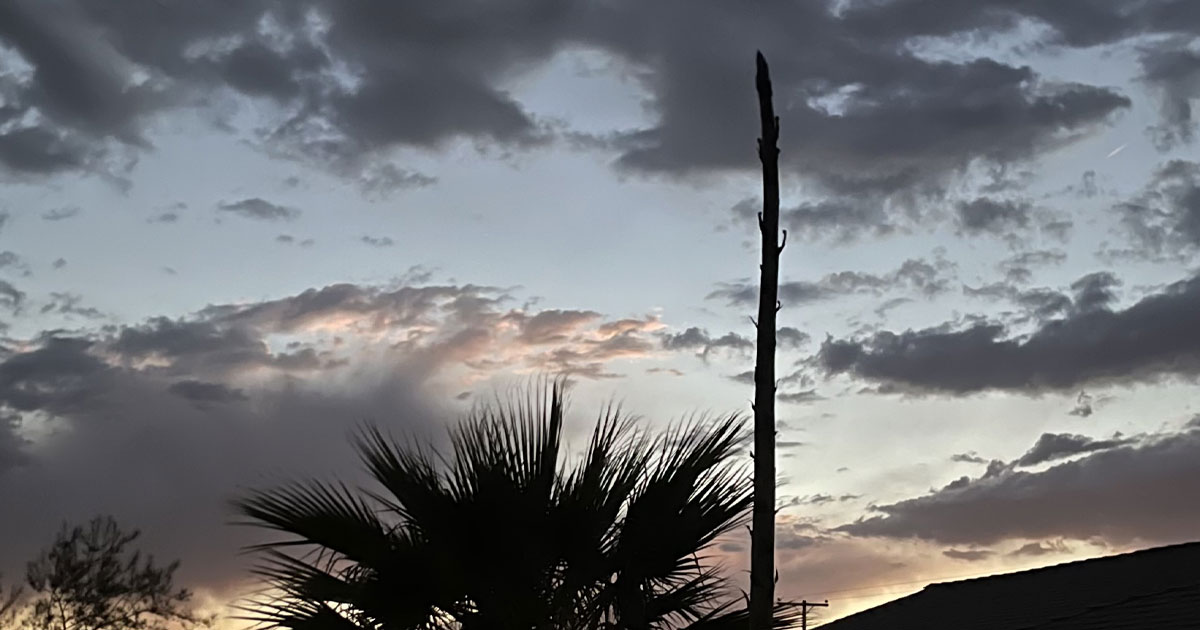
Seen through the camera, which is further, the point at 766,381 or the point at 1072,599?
the point at 1072,599

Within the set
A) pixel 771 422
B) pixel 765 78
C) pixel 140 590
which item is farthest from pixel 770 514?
pixel 140 590

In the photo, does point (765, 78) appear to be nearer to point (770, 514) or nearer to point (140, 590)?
point (770, 514)

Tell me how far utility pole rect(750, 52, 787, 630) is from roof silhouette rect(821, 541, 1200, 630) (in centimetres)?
489

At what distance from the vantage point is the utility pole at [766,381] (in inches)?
239

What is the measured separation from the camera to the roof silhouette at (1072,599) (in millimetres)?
10250

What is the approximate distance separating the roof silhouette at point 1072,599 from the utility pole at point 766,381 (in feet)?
16.0

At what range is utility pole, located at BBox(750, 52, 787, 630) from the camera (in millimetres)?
6078

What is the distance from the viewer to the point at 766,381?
6371 millimetres

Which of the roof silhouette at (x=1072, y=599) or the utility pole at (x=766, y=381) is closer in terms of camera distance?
the utility pole at (x=766, y=381)

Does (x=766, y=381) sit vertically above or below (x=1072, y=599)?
above

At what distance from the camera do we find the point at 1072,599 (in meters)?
11.6

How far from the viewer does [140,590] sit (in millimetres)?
31203

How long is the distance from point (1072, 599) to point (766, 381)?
675 cm

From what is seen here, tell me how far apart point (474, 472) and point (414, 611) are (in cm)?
101
